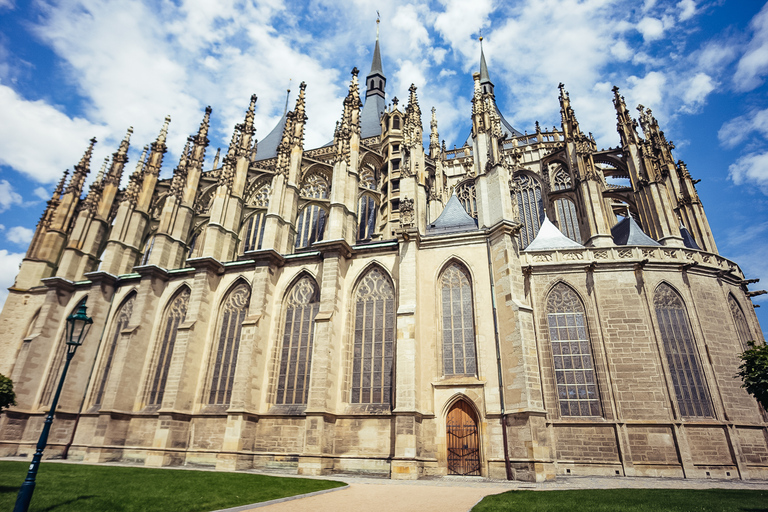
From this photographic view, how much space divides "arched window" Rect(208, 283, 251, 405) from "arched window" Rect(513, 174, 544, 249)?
18204mm

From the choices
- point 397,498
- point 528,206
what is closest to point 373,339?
point 397,498

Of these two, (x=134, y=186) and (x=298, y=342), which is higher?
(x=134, y=186)

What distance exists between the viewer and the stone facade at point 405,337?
1462 cm

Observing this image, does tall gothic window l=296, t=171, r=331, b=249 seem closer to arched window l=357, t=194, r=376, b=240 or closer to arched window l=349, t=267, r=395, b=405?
arched window l=357, t=194, r=376, b=240

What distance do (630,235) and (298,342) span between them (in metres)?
16.6

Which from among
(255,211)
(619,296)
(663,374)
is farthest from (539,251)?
(255,211)

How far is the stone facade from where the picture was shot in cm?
1462

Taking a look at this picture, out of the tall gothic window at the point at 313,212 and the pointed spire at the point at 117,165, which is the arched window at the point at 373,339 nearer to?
the tall gothic window at the point at 313,212

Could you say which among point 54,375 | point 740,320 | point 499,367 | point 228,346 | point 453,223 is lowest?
point 499,367

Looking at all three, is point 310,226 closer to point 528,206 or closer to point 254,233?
point 254,233

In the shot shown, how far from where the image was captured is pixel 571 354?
1655 cm

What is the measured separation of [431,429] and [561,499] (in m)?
6.69

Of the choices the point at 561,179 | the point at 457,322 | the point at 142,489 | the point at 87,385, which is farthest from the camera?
the point at 561,179

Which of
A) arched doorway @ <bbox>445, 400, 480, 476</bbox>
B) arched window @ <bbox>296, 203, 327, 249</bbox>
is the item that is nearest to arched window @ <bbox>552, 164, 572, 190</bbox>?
arched window @ <bbox>296, 203, 327, 249</bbox>
